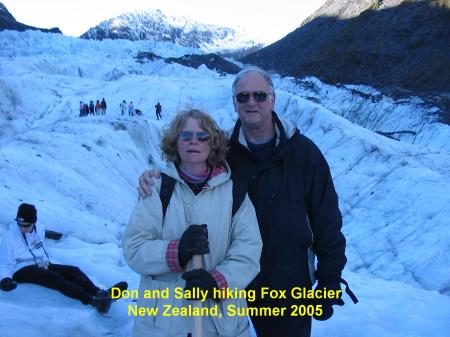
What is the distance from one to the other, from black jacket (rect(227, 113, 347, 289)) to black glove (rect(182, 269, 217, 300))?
609 mm

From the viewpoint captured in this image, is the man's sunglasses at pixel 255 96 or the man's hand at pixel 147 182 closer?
the man's hand at pixel 147 182

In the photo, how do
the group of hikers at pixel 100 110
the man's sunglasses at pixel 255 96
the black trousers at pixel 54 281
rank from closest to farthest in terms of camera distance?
the man's sunglasses at pixel 255 96 → the black trousers at pixel 54 281 → the group of hikers at pixel 100 110

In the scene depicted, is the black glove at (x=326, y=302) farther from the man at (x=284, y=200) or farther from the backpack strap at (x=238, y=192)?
the backpack strap at (x=238, y=192)

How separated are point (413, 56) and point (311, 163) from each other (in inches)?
2213

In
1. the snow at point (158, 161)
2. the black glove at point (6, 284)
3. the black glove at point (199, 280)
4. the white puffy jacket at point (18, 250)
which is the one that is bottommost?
the snow at point (158, 161)

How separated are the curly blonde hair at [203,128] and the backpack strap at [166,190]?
0.56 feet

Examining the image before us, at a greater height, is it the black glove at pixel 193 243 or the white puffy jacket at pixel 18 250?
the black glove at pixel 193 243

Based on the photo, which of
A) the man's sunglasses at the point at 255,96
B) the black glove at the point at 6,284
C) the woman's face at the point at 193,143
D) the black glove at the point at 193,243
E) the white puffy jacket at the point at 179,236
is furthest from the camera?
the black glove at the point at 6,284

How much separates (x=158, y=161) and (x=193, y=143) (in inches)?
756

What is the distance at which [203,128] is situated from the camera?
276 cm

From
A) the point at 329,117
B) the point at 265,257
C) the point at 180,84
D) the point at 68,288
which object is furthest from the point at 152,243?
the point at 180,84

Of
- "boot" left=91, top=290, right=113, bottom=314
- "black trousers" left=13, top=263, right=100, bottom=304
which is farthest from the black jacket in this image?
"black trousers" left=13, top=263, right=100, bottom=304

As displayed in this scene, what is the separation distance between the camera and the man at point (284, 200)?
2.95m

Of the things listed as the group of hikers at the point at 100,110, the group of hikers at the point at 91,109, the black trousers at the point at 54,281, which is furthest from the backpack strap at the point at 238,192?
the group of hikers at the point at 91,109
